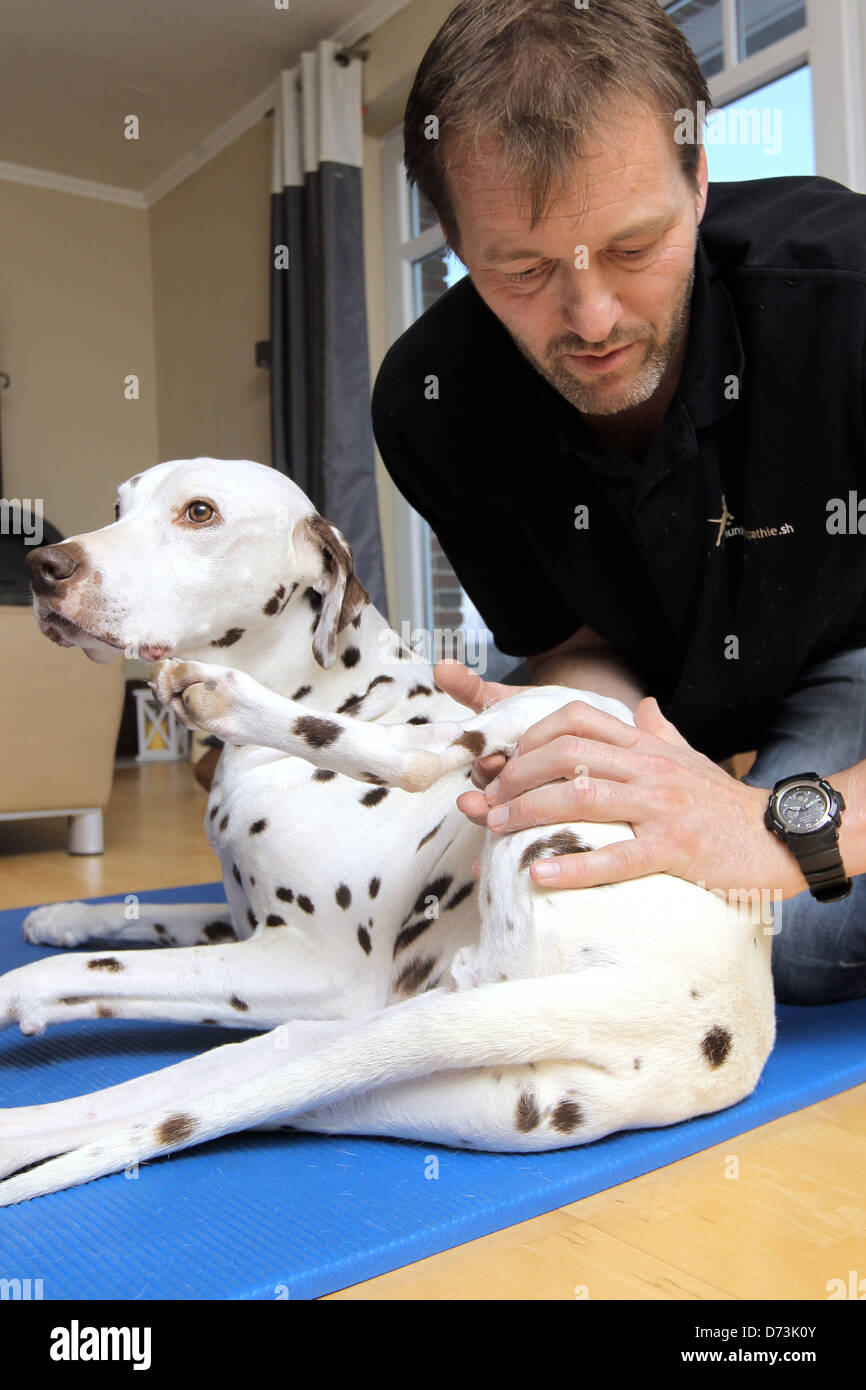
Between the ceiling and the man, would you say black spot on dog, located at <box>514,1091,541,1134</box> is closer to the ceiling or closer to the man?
the man

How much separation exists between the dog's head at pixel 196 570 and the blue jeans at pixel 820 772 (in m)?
0.80

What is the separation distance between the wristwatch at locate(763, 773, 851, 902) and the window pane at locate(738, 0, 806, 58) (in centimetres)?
337

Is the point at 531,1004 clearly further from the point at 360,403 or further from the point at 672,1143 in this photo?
the point at 360,403

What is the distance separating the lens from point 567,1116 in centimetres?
122

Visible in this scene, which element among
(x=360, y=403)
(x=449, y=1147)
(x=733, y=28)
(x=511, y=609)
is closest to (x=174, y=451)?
(x=360, y=403)

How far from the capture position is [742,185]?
1.99 m

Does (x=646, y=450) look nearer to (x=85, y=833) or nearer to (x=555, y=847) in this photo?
(x=555, y=847)

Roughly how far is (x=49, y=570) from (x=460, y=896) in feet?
2.42

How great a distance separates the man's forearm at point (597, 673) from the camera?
2.10m

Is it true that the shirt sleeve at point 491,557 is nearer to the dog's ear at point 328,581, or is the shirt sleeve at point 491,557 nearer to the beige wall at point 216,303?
the dog's ear at point 328,581

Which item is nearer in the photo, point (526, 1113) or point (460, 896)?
point (526, 1113)

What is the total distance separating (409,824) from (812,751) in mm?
754

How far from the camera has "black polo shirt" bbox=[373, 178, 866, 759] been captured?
67.4 inches

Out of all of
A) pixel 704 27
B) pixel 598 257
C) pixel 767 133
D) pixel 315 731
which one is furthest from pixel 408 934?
pixel 704 27
